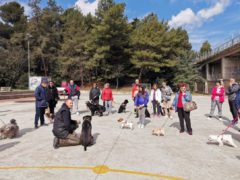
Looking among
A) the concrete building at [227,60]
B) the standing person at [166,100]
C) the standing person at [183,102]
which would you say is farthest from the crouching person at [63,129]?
the concrete building at [227,60]

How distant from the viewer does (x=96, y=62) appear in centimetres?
3741

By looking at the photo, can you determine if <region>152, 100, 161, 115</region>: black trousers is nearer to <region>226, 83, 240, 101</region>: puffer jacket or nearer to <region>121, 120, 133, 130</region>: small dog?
<region>121, 120, 133, 130</region>: small dog

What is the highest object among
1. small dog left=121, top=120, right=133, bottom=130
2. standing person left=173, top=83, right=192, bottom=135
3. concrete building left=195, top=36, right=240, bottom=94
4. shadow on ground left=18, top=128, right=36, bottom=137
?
concrete building left=195, top=36, right=240, bottom=94

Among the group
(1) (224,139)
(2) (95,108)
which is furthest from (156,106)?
(1) (224,139)

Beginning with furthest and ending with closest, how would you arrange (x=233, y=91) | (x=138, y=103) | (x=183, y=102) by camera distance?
1. (x=233, y=91)
2. (x=138, y=103)
3. (x=183, y=102)

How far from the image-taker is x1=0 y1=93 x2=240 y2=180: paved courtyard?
13.6ft

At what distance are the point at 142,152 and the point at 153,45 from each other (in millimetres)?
31033

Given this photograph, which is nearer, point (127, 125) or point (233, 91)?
point (127, 125)

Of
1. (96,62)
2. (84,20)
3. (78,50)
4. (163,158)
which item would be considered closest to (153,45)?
(96,62)

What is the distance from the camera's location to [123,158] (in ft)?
16.4

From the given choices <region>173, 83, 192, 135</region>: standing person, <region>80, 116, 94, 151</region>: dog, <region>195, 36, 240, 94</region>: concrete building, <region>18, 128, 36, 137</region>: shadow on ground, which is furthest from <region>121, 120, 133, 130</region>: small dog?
<region>195, 36, 240, 94</region>: concrete building

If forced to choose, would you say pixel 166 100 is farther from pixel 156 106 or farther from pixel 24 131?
pixel 24 131

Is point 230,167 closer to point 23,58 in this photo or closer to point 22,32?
point 23,58

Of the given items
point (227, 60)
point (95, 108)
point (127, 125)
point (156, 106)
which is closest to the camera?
point (127, 125)
